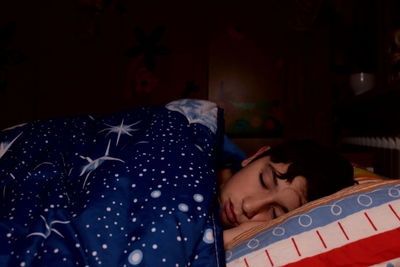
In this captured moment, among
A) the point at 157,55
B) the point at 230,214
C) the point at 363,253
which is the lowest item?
the point at 230,214

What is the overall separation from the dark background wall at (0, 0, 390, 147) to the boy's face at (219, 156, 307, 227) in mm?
1690

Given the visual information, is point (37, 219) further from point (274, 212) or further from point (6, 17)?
point (6, 17)

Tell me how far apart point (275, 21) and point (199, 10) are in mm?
649

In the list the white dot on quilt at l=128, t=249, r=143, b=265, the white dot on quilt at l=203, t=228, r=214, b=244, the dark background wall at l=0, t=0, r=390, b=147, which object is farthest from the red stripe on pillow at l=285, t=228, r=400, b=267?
the dark background wall at l=0, t=0, r=390, b=147

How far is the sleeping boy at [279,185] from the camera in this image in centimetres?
86

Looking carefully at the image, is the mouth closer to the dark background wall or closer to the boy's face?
the boy's face

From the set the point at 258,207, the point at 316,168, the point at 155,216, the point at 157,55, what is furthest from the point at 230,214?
the point at 157,55

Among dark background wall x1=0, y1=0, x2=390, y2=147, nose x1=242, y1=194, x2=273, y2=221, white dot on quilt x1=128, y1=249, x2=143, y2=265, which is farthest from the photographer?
dark background wall x1=0, y1=0, x2=390, y2=147

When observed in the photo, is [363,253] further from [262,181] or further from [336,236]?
[262,181]

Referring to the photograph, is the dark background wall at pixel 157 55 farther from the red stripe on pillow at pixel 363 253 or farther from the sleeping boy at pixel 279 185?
the red stripe on pillow at pixel 363 253

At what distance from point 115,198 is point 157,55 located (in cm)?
222

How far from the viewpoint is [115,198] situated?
578 mm

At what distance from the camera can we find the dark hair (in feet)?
2.91

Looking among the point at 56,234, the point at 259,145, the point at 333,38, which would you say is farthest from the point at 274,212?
the point at 333,38
